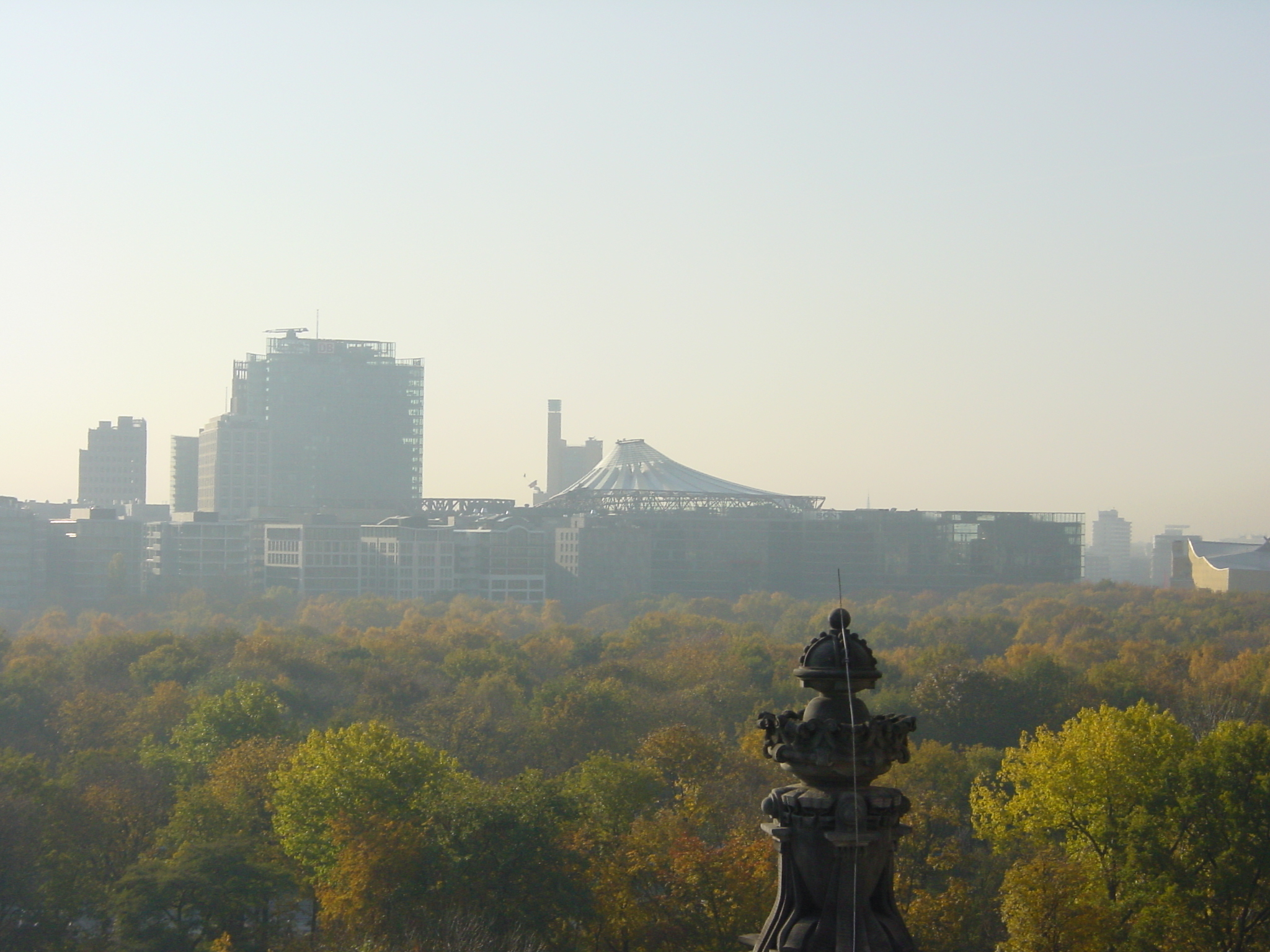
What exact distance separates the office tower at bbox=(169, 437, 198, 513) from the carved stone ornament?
18579cm

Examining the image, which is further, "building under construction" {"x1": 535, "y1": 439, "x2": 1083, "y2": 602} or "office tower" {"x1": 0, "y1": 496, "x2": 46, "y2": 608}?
"building under construction" {"x1": 535, "y1": 439, "x2": 1083, "y2": 602}

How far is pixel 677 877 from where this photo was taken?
23156 mm

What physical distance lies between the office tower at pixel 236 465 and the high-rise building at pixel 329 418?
73 cm

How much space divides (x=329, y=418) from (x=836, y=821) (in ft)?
545

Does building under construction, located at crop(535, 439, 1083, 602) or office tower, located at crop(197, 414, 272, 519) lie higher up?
office tower, located at crop(197, 414, 272, 519)

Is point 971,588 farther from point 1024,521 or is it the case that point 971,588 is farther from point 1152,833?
point 1152,833

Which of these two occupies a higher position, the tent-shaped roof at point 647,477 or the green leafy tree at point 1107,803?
the tent-shaped roof at point 647,477

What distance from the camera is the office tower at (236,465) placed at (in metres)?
162

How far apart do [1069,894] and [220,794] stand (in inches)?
668

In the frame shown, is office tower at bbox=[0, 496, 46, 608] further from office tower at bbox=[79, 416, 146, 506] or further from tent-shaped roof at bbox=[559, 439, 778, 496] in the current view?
office tower at bbox=[79, 416, 146, 506]

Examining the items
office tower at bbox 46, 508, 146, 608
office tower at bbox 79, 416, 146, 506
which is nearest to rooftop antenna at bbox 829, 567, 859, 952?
office tower at bbox 46, 508, 146, 608

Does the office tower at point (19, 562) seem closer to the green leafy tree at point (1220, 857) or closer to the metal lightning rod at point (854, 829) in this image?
the green leafy tree at point (1220, 857)

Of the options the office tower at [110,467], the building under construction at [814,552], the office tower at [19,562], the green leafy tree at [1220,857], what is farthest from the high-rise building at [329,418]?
the green leafy tree at [1220,857]

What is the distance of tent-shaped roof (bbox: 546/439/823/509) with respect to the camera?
139 meters
